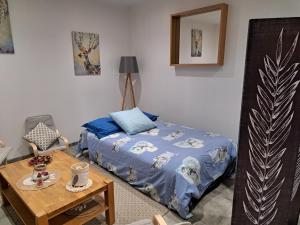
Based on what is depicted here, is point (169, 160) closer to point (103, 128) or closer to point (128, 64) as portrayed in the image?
point (103, 128)

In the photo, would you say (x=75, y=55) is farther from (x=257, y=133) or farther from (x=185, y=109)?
(x=257, y=133)

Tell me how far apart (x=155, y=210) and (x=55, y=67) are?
2.67 meters

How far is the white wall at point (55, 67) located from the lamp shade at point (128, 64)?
10.9 inches

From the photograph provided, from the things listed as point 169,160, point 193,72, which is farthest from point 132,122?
point 193,72

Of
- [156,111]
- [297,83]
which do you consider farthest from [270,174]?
[156,111]

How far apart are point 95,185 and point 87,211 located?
0.82ft

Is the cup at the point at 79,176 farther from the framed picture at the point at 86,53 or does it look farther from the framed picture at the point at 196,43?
the framed picture at the point at 196,43

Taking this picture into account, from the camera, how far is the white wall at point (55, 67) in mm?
3004

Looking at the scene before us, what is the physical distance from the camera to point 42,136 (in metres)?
3.00

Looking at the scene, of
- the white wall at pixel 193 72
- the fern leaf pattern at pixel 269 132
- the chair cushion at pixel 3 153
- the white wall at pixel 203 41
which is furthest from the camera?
the white wall at pixel 203 41

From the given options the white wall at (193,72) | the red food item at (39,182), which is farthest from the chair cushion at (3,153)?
the white wall at (193,72)

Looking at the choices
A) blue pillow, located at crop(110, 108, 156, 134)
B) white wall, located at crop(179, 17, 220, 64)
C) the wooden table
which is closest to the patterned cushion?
the wooden table

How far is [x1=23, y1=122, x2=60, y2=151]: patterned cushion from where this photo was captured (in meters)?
2.93

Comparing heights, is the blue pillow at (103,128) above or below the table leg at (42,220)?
above
